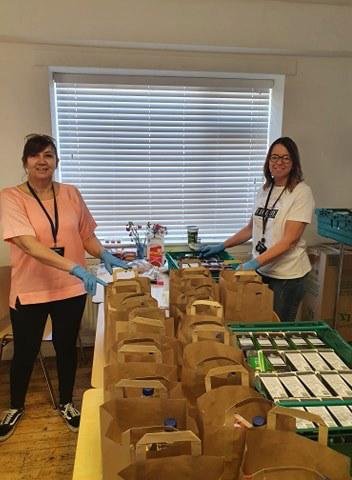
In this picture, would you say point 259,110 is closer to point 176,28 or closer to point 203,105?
point 203,105

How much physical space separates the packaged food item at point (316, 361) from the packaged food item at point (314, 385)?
56mm

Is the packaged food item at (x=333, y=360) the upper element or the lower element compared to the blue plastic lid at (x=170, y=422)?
lower

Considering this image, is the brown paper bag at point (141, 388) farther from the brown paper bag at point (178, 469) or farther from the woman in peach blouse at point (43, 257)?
the woman in peach blouse at point (43, 257)

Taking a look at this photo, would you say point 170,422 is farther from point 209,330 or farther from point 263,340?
point 263,340

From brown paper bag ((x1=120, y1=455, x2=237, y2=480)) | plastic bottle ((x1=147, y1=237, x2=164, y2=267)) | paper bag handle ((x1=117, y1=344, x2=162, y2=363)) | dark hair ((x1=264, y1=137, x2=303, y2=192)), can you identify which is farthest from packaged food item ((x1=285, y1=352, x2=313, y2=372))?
plastic bottle ((x1=147, y1=237, x2=164, y2=267))

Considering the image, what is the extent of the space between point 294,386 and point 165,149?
2194mm

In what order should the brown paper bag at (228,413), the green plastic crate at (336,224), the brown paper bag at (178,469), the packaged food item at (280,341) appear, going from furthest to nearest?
the green plastic crate at (336,224) → the packaged food item at (280,341) → the brown paper bag at (228,413) → the brown paper bag at (178,469)

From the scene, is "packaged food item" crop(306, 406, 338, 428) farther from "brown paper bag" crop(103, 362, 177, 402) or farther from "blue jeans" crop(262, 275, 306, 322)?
"blue jeans" crop(262, 275, 306, 322)

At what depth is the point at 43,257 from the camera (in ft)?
5.97

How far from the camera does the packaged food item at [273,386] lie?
1132mm

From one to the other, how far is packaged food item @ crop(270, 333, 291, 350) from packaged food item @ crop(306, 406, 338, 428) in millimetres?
320

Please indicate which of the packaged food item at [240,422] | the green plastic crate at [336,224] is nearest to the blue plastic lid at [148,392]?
the packaged food item at [240,422]

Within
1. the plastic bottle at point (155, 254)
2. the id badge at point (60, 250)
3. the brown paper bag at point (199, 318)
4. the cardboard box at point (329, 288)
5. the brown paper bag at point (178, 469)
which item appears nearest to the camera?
the brown paper bag at point (178, 469)

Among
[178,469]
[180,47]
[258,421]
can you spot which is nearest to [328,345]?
[258,421]
